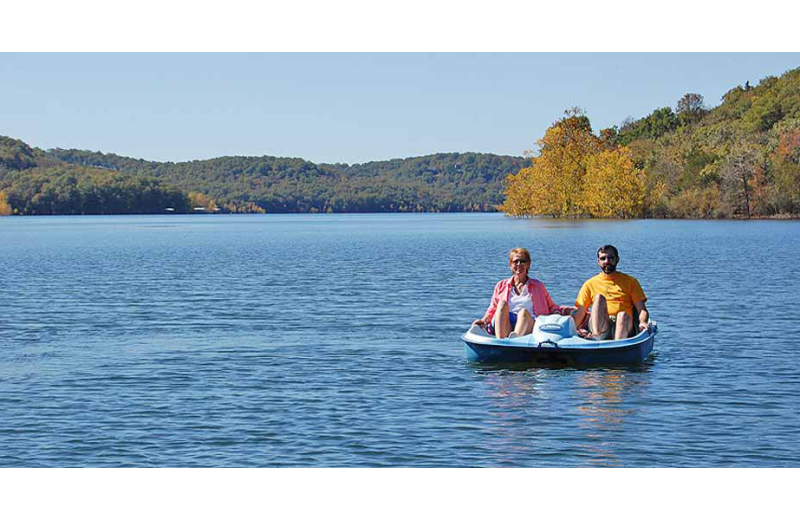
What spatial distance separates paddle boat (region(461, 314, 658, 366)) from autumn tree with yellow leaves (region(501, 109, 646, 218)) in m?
95.5

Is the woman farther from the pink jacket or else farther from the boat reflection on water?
the boat reflection on water

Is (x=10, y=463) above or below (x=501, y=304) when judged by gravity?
below

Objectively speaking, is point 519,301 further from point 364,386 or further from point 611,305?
point 364,386

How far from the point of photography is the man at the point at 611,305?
16.3m

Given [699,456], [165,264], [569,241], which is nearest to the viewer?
[699,456]

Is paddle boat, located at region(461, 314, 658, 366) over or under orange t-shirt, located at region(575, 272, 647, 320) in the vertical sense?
under

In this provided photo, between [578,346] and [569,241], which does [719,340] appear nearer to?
[578,346]

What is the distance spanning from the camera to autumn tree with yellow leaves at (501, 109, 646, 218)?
112 metres

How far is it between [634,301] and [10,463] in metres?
9.20

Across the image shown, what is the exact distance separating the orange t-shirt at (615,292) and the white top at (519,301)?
74 centimetres

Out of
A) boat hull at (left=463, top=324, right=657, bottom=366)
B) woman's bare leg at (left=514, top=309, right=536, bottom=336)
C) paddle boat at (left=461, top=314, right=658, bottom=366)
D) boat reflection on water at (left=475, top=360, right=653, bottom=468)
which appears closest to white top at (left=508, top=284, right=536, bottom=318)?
woman's bare leg at (left=514, top=309, right=536, bottom=336)

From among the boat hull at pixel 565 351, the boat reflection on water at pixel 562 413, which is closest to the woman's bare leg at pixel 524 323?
the boat hull at pixel 565 351
